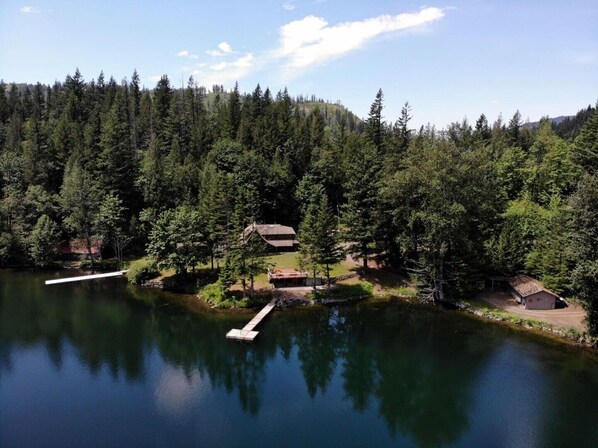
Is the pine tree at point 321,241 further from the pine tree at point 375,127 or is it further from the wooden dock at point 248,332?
the pine tree at point 375,127

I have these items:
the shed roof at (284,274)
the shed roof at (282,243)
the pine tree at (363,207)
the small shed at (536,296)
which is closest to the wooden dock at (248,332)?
the shed roof at (284,274)

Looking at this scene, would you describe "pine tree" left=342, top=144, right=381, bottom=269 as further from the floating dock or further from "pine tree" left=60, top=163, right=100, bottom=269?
"pine tree" left=60, top=163, right=100, bottom=269

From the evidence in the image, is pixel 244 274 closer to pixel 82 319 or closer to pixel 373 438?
pixel 82 319

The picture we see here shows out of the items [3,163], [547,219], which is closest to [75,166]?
[3,163]

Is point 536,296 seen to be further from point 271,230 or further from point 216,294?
point 271,230

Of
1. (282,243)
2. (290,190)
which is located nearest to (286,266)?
(282,243)
